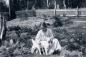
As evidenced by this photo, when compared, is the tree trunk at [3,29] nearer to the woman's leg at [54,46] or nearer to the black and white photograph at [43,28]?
the black and white photograph at [43,28]

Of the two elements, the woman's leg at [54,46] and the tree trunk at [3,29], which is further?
the tree trunk at [3,29]

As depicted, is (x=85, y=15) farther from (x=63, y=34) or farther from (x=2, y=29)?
(x=2, y=29)

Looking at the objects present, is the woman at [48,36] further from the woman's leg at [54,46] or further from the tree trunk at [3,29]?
the tree trunk at [3,29]

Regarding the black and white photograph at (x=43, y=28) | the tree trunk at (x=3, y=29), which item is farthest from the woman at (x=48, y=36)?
the tree trunk at (x=3, y=29)

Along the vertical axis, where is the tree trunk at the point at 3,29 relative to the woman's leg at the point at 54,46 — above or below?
above

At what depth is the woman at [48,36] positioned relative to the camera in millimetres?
4648

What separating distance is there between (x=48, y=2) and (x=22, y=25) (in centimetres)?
85

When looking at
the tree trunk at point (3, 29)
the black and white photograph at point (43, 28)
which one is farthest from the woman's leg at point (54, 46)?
the tree trunk at point (3, 29)

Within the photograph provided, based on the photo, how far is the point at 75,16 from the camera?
4.69 m

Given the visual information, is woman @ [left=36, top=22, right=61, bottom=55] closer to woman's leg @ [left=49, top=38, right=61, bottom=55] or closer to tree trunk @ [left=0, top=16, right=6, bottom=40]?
woman's leg @ [left=49, top=38, right=61, bottom=55]

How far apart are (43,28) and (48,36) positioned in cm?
23

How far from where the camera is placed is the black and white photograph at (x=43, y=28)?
15.2 ft

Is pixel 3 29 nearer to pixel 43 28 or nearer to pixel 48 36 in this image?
pixel 43 28

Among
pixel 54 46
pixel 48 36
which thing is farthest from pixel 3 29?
pixel 54 46
